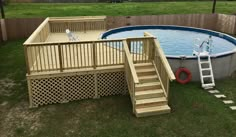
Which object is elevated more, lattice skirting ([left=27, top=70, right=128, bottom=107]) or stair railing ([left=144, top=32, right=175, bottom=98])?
stair railing ([left=144, top=32, right=175, bottom=98])

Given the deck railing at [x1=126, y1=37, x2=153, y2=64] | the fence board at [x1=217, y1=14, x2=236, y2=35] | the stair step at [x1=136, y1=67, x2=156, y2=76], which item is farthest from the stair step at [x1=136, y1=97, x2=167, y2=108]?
the fence board at [x1=217, y1=14, x2=236, y2=35]

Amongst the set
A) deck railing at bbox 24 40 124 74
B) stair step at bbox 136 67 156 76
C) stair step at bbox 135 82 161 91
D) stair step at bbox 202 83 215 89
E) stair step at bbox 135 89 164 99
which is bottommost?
stair step at bbox 202 83 215 89

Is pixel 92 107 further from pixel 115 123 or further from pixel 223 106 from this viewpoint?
pixel 223 106

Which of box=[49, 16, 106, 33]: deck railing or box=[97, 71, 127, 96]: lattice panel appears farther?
box=[49, 16, 106, 33]: deck railing

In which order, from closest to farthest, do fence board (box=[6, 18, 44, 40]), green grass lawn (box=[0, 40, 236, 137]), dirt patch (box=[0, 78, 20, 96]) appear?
green grass lawn (box=[0, 40, 236, 137]) < dirt patch (box=[0, 78, 20, 96]) < fence board (box=[6, 18, 44, 40])

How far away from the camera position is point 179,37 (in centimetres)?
1360

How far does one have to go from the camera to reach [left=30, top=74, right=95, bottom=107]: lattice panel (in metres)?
6.96

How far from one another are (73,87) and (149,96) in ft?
7.29

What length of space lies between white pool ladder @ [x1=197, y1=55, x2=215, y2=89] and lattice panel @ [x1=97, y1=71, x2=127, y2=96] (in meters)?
2.65

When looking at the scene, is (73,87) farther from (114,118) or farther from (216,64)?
(216,64)

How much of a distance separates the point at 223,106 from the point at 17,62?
7.91 metres

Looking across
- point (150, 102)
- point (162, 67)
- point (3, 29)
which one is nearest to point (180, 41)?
point (162, 67)

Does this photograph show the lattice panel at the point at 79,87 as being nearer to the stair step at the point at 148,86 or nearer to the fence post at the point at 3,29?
the stair step at the point at 148,86

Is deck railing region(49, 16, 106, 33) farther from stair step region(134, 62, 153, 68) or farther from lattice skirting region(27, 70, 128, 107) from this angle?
stair step region(134, 62, 153, 68)
